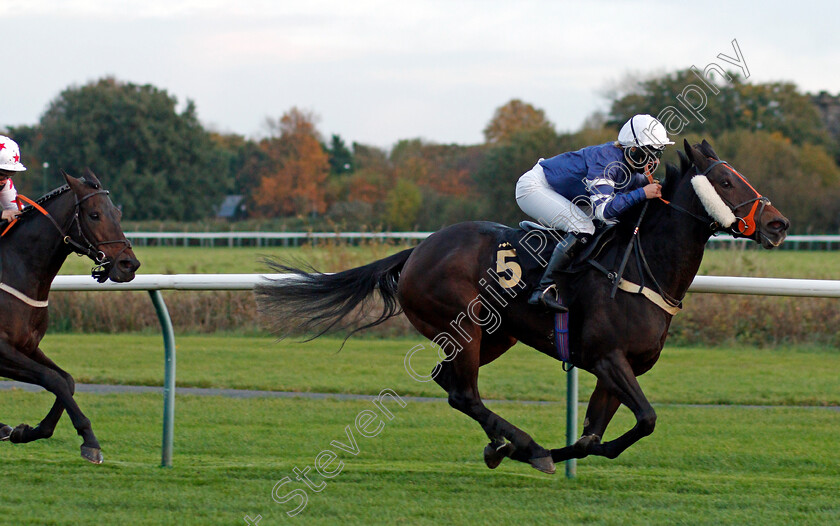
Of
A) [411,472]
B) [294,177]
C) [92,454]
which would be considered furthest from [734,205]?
[294,177]

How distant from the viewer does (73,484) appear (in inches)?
165

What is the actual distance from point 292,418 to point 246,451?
1.03 m

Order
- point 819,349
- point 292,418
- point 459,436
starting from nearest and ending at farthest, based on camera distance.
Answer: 1. point 459,436
2. point 292,418
3. point 819,349

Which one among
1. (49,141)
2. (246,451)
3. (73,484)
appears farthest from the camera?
(49,141)

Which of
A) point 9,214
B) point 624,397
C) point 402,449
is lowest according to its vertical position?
point 402,449

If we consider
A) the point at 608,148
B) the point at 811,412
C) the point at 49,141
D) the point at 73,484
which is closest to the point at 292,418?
the point at 73,484

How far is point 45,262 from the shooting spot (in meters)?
4.64

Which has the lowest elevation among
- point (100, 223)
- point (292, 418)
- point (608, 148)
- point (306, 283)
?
point (292, 418)

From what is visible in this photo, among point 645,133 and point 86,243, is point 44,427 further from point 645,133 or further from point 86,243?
point 645,133

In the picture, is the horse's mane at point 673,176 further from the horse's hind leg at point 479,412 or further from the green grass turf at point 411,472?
the green grass turf at point 411,472

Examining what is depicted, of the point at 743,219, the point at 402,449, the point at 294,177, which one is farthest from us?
the point at 294,177

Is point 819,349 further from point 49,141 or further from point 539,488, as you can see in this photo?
point 49,141

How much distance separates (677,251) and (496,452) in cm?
129

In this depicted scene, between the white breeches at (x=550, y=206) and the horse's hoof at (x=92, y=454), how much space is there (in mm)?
2418
